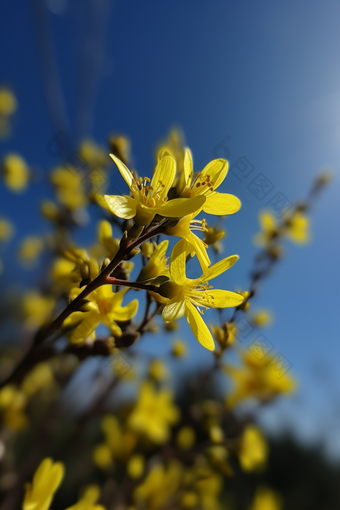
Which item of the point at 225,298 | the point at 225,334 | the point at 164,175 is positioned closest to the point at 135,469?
the point at 225,334

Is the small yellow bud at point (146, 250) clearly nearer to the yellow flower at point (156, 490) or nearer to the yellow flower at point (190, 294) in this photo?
the yellow flower at point (190, 294)

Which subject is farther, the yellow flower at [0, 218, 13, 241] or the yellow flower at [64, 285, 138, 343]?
the yellow flower at [0, 218, 13, 241]

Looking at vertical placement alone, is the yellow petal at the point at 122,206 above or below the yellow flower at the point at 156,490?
above

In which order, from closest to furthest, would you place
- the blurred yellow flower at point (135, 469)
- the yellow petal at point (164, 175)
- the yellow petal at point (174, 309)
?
the yellow petal at point (174, 309) → the yellow petal at point (164, 175) → the blurred yellow flower at point (135, 469)

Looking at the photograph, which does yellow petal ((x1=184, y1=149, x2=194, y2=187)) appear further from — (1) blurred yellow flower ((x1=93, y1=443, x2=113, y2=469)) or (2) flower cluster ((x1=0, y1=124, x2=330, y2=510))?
(1) blurred yellow flower ((x1=93, y1=443, x2=113, y2=469))

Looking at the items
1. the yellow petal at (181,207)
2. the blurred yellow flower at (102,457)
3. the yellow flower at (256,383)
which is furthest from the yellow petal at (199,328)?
the blurred yellow flower at (102,457)

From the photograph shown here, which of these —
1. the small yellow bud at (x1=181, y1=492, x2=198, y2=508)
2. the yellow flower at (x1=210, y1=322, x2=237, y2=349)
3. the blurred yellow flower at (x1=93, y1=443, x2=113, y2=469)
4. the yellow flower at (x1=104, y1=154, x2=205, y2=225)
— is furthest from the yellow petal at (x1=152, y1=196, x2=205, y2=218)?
the blurred yellow flower at (x1=93, y1=443, x2=113, y2=469)
